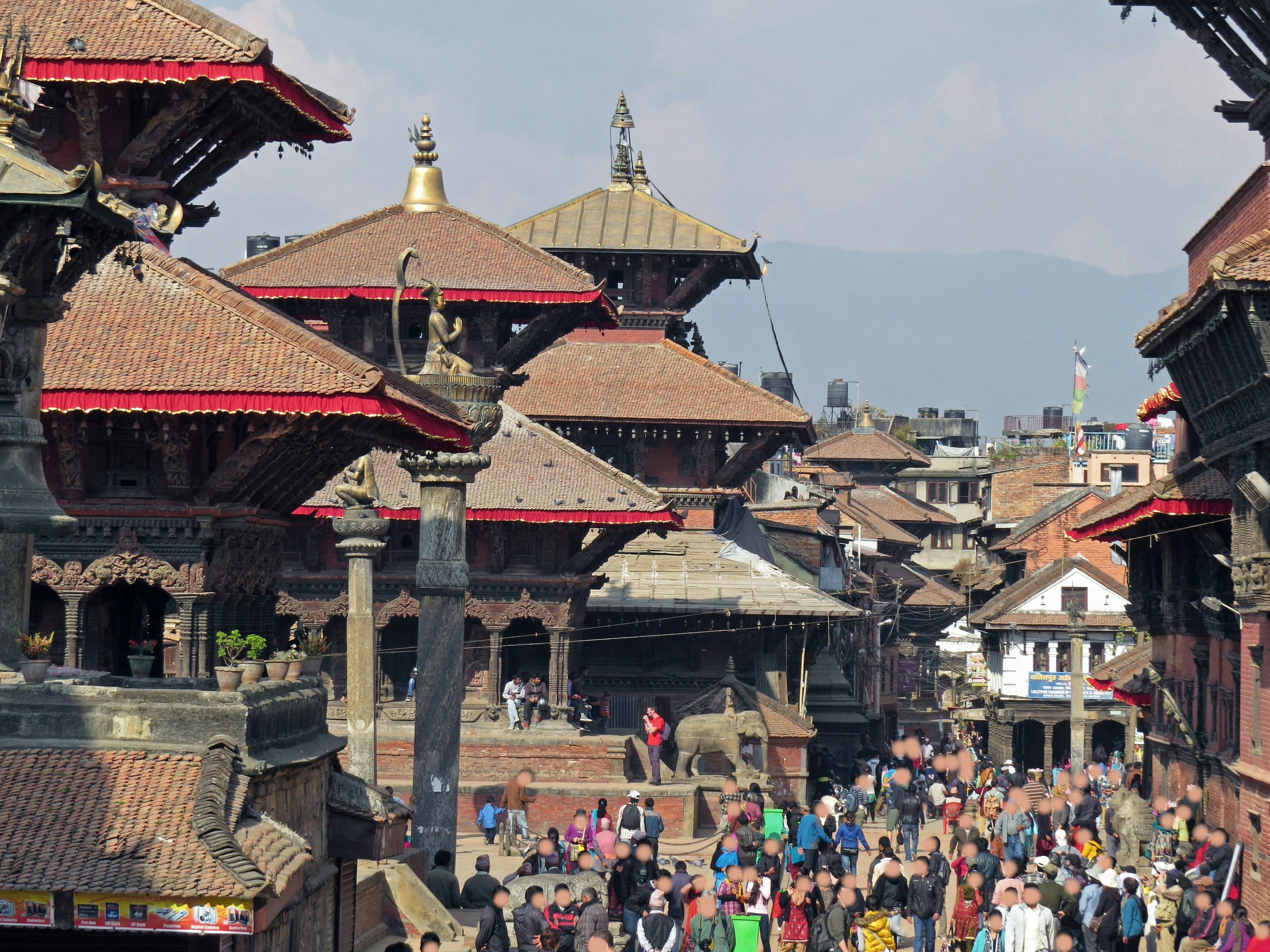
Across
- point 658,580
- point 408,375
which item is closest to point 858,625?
point 658,580

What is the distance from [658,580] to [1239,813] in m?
16.7

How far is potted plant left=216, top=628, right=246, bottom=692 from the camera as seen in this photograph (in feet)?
47.5

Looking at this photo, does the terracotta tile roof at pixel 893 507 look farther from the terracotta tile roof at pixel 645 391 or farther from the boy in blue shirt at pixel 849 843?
the boy in blue shirt at pixel 849 843

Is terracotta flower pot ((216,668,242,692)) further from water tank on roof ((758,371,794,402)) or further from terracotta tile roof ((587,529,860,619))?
water tank on roof ((758,371,794,402))

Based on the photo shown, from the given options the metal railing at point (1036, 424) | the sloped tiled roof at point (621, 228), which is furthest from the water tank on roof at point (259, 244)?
the metal railing at point (1036, 424)

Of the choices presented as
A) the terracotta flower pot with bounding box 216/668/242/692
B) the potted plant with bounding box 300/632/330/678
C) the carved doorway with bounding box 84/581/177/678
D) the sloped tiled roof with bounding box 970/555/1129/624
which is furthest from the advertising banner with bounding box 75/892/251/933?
the sloped tiled roof with bounding box 970/555/1129/624

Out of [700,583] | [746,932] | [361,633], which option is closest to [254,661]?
[746,932]

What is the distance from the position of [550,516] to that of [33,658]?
2280 centimetres

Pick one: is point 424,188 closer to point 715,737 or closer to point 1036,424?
point 715,737

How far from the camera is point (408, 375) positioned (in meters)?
26.5

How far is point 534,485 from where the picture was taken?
38.8 metres

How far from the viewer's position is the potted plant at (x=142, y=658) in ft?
53.9

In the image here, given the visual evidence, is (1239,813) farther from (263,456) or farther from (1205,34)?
(263,456)

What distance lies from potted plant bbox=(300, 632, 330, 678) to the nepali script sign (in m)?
55.1
